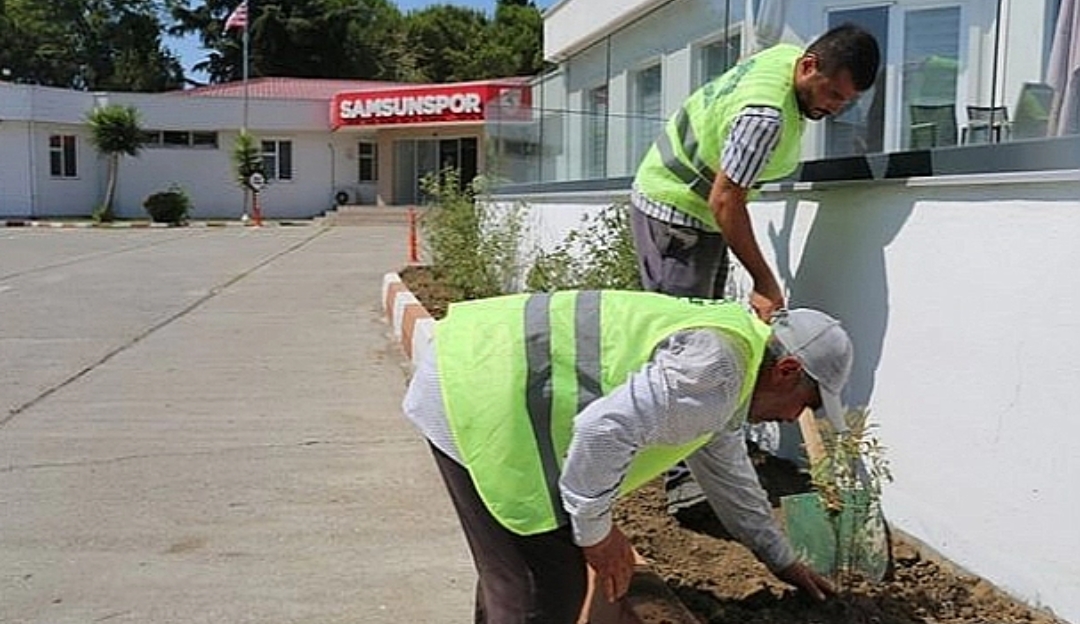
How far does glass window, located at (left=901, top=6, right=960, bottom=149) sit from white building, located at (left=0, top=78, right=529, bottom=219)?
3381 cm

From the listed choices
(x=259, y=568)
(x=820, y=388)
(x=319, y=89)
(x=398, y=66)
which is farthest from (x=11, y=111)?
(x=820, y=388)

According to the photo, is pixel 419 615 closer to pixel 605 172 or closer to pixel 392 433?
pixel 392 433

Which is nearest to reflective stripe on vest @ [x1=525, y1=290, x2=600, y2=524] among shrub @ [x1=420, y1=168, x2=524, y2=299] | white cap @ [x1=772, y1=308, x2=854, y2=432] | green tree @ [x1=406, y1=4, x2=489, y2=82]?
white cap @ [x1=772, y1=308, x2=854, y2=432]

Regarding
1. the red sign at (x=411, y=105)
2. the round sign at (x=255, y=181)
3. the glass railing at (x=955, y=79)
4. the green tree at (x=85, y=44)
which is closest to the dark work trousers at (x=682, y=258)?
the glass railing at (x=955, y=79)

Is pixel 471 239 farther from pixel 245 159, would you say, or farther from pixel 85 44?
pixel 85 44

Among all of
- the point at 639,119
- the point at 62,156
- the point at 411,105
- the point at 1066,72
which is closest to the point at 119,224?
the point at 62,156

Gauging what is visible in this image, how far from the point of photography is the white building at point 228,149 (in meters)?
39.1

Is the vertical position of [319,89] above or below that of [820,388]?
above

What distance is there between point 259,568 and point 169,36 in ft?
202

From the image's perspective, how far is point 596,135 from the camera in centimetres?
1000

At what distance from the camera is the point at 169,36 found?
61.4m

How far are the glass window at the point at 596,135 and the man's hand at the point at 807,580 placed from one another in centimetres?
588

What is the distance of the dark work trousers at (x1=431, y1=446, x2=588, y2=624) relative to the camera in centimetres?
271

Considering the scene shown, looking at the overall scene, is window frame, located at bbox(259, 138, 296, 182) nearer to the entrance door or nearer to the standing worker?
the entrance door
